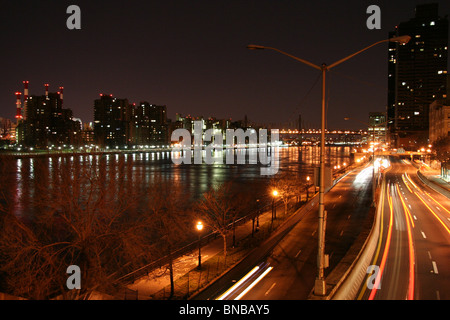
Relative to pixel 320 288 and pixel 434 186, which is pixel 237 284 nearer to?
pixel 320 288

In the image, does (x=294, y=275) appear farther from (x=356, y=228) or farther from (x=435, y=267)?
(x=356, y=228)

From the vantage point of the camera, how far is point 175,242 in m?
24.6

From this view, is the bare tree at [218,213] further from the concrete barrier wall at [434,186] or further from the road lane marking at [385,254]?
the concrete barrier wall at [434,186]

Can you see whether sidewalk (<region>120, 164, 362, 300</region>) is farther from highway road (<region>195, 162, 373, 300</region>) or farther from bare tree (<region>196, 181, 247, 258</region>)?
highway road (<region>195, 162, 373, 300</region>)

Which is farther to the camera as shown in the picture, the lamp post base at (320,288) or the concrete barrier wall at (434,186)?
the concrete barrier wall at (434,186)

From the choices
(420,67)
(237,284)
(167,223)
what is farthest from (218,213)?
(420,67)

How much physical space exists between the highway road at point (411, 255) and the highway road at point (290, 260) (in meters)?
1.95

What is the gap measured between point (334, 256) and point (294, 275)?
345 cm

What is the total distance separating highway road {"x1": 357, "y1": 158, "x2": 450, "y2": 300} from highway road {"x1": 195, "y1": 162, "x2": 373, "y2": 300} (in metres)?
1.95

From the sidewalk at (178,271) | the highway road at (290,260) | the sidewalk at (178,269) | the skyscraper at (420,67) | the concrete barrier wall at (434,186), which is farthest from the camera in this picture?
the skyscraper at (420,67)

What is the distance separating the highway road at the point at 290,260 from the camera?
1344 cm

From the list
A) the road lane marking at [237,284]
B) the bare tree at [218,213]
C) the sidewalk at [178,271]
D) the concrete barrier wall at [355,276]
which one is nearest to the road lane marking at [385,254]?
the concrete barrier wall at [355,276]

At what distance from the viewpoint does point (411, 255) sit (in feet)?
54.0
